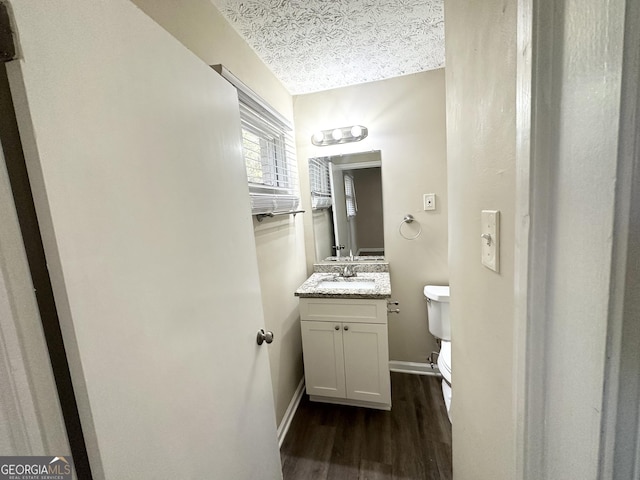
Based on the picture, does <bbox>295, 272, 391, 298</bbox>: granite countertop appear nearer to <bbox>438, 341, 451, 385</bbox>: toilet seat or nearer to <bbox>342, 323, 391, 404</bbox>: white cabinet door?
<bbox>342, 323, 391, 404</bbox>: white cabinet door

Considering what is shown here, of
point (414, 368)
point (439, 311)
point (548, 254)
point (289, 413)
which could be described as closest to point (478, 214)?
point (548, 254)

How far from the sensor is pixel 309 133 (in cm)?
203

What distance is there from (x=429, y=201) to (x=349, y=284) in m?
0.86

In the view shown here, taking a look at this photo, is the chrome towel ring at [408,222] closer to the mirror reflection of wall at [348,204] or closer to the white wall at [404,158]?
the white wall at [404,158]

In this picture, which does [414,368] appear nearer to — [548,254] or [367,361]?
[367,361]

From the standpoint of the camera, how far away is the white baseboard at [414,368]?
204 centimetres

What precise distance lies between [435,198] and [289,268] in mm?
1187

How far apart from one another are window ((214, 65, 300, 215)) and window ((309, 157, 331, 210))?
17 centimetres

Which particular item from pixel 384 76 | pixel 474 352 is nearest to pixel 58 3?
pixel 474 352

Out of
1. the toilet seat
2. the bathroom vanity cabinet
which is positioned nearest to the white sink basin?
the bathroom vanity cabinet

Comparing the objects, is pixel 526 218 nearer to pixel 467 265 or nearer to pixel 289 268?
pixel 467 265

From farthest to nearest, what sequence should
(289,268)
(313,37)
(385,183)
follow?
(385,183) < (289,268) < (313,37)

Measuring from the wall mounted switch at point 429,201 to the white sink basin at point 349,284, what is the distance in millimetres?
690

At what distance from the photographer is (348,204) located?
2.15 metres
